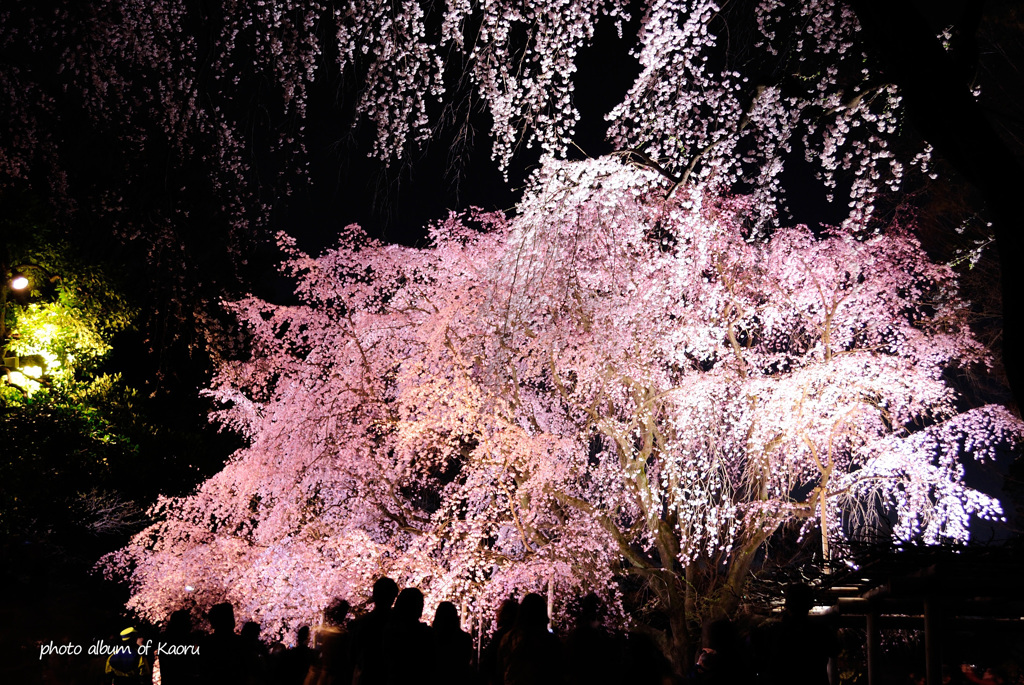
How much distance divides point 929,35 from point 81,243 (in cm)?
1289

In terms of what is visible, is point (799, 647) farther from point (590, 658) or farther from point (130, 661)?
point (130, 661)

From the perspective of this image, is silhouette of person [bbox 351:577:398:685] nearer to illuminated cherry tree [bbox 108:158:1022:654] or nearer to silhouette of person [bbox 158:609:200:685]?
silhouette of person [bbox 158:609:200:685]

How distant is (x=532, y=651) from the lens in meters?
3.76

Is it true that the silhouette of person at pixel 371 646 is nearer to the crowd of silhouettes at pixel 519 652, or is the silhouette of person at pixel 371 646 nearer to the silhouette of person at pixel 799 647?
the crowd of silhouettes at pixel 519 652

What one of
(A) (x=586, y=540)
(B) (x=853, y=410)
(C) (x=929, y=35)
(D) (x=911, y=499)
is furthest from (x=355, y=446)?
(C) (x=929, y=35)

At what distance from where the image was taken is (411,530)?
11.0 meters

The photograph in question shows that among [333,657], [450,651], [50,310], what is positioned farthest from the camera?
[50,310]

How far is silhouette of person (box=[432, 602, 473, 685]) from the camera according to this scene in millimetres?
3846

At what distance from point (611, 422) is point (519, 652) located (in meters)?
6.66

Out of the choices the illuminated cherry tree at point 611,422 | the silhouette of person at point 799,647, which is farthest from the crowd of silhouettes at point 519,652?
the illuminated cherry tree at point 611,422

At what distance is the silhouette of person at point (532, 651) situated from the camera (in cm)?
373

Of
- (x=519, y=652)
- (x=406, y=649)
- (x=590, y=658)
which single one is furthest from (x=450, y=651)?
(x=590, y=658)

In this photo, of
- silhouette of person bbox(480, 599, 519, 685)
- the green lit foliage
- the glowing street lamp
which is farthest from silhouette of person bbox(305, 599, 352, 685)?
the glowing street lamp

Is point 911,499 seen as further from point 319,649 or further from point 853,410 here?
point 319,649
